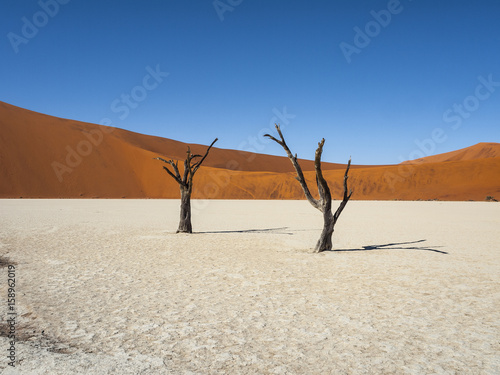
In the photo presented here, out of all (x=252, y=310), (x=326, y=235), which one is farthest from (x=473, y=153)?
(x=252, y=310)

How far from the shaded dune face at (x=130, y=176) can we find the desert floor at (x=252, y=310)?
48564 millimetres

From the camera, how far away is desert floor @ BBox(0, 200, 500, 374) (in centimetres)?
365

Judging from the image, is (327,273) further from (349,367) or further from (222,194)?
(222,194)

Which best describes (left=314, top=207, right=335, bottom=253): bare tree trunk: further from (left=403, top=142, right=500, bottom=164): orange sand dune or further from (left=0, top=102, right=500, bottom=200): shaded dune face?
(left=403, top=142, right=500, bottom=164): orange sand dune

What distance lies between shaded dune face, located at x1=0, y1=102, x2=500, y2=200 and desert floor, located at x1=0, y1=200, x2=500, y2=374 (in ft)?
159

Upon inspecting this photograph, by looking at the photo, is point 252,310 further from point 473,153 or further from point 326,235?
point 473,153

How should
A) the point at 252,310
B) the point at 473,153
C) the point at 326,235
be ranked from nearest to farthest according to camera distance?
the point at 252,310 → the point at 326,235 → the point at 473,153

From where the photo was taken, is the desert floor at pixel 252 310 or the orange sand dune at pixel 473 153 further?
the orange sand dune at pixel 473 153

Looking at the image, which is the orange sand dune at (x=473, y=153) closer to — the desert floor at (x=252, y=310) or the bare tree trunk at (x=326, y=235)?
the bare tree trunk at (x=326, y=235)

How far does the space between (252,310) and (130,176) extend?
6413 cm

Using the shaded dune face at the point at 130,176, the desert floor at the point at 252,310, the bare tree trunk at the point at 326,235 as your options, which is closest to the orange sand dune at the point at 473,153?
the shaded dune face at the point at 130,176

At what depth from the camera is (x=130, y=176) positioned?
214 ft

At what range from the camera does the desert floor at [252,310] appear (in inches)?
144

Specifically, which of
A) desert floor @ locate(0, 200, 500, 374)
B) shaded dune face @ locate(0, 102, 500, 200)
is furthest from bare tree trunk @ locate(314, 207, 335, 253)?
shaded dune face @ locate(0, 102, 500, 200)
